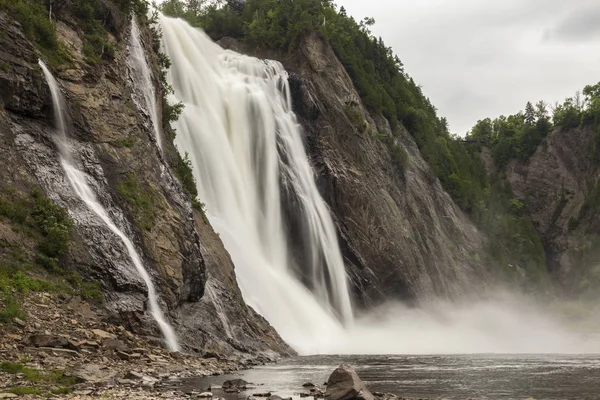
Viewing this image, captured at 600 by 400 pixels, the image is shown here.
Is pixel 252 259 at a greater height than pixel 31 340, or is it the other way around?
pixel 252 259

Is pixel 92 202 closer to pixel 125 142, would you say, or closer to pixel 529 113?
pixel 125 142

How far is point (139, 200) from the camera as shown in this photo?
28.2 m

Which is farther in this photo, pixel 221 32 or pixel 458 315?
pixel 221 32

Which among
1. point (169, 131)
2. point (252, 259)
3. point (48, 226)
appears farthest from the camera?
point (252, 259)

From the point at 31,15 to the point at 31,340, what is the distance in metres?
16.9

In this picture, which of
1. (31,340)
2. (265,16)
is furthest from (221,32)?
(31,340)

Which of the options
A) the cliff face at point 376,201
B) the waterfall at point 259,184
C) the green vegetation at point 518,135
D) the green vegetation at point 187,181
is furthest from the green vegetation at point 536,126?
the green vegetation at point 187,181

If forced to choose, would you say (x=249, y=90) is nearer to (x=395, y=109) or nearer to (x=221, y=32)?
(x=221, y=32)

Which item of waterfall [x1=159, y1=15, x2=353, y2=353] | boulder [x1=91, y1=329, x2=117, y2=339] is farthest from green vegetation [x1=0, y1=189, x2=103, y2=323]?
waterfall [x1=159, y1=15, x2=353, y2=353]

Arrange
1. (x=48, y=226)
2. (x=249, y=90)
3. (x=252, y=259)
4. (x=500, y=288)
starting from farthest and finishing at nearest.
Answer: (x=500, y=288), (x=249, y=90), (x=252, y=259), (x=48, y=226)

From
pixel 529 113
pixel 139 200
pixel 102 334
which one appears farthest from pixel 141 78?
pixel 529 113

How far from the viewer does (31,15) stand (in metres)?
29.0

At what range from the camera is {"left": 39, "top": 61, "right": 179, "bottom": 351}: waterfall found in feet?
81.4

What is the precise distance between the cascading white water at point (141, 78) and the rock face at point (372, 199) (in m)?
16.7
